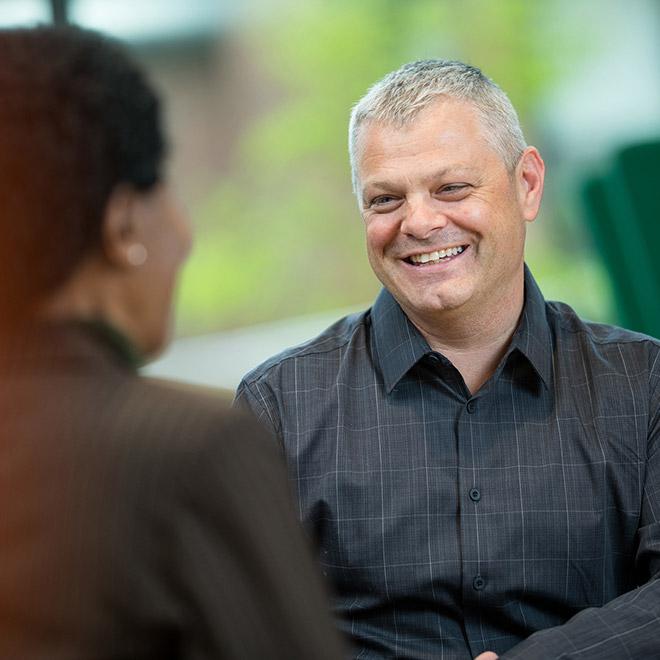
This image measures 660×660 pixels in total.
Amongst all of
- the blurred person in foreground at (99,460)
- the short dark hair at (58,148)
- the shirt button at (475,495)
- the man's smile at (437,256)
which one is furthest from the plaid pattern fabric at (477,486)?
the short dark hair at (58,148)

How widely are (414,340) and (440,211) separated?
21 centimetres

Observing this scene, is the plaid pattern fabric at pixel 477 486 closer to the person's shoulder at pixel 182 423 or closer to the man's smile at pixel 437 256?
the man's smile at pixel 437 256

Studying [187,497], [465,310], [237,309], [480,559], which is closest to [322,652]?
[187,497]

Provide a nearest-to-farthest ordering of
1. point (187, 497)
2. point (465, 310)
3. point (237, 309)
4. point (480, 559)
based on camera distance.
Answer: point (187, 497) → point (480, 559) → point (465, 310) → point (237, 309)

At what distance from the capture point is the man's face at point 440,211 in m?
1.76

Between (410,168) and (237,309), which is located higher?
(410,168)

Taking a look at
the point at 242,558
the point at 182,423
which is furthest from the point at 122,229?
the point at 242,558

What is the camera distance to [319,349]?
187 cm

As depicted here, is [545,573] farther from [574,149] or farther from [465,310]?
[574,149]

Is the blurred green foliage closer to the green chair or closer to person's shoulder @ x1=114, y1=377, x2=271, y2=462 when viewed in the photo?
the green chair

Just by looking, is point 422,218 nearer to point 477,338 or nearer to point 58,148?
point 477,338

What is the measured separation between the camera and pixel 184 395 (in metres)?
0.90

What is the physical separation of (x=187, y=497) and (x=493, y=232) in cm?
106

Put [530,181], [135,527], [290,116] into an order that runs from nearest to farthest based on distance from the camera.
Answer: [135,527] → [530,181] → [290,116]
